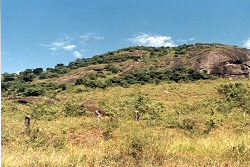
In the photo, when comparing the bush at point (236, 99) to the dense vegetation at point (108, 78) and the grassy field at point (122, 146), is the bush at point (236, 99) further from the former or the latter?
the dense vegetation at point (108, 78)

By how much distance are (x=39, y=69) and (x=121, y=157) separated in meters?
78.3

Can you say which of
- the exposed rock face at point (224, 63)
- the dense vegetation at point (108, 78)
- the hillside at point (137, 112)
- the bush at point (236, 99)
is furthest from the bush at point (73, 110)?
the exposed rock face at point (224, 63)

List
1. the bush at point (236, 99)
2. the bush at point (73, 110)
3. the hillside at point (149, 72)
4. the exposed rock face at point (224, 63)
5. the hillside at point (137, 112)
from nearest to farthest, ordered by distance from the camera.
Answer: the hillside at point (137, 112)
the bush at point (73, 110)
the bush at point (236, 99)
the hillside at point (149, 72)
the exposed rock face at point (224, 63)

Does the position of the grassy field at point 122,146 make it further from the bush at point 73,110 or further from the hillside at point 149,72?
the hillside at point 149,72

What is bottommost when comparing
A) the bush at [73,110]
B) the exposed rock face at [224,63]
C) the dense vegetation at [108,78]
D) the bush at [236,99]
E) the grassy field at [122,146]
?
the grassy field at [122,146]

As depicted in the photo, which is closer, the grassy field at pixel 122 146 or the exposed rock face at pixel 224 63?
the grassy field at pixel 122 146

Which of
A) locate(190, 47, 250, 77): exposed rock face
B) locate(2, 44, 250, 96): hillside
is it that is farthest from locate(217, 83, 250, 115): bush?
A: locate(190, 47, 250, 77): exposed rock face

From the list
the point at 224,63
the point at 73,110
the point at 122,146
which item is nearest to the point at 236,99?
the point at 73,110

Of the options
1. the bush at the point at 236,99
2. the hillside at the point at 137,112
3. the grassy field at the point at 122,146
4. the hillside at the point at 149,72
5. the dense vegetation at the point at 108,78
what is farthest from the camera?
the hillside at the point at 149,72

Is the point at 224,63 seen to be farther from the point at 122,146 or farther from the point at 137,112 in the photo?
the point at 122,146

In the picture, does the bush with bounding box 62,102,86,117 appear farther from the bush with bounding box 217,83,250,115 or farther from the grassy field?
the bush with bounding box 217,83,250,115

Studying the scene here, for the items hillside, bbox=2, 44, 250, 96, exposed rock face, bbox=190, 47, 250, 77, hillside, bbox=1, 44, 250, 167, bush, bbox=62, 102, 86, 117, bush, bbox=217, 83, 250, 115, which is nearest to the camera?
hillside, bbox=1, 44, 250, 167

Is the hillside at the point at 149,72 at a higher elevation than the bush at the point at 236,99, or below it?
higher

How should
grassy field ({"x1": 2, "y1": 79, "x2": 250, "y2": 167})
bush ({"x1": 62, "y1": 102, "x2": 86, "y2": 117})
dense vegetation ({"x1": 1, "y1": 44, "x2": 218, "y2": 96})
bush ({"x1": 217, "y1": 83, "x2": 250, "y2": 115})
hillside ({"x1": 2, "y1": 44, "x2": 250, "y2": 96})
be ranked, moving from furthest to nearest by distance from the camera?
hillside ({"x1": 2, "y1": 44, "x2": 250, "y2": 96})
dense vegetation ({"x1": 1, "y1": 44, "x2": 218, "y2": 96})
bush ({"x1": 217, "y1": 83, "x2": 250, "y2": 115})
bush ({"x1": 62, "y1": 102, "x2": 86, "y2": 117})
grassy field ({"x1": 2, "y1": 79, "x2": 250, "y2": 167})
